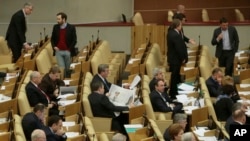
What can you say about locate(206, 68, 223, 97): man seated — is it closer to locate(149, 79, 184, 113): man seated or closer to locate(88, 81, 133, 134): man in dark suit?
locate(149, 79, 184, 113): man seated

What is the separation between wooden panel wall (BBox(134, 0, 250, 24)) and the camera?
22.2 m

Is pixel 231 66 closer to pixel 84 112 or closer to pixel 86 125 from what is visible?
pixel 84 112

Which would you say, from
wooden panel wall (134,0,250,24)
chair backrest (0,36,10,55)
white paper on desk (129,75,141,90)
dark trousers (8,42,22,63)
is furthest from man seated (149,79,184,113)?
wooden panel wall (134,0,250,24)

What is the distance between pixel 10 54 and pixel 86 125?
6.05 m

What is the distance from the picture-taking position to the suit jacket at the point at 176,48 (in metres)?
12.6

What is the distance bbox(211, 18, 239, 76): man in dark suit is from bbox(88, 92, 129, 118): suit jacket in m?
4.37

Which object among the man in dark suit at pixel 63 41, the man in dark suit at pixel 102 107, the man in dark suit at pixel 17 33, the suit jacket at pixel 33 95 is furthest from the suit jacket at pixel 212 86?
the man in dark suit at pixel 17 33

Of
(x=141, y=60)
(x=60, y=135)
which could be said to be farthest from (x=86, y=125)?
(x=141, y=60)

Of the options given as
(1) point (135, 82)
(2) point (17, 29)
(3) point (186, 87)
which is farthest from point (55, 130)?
(2) point (17, 29)

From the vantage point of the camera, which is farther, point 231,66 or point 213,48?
point 213,48

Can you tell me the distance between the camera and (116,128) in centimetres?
996

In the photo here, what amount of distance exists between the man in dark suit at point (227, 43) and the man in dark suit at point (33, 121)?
5.93m

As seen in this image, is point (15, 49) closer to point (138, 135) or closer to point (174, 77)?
point (174, 77)

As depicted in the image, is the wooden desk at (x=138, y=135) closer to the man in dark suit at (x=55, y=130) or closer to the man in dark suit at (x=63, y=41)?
the man in dark suit at (x=55, y=130)
